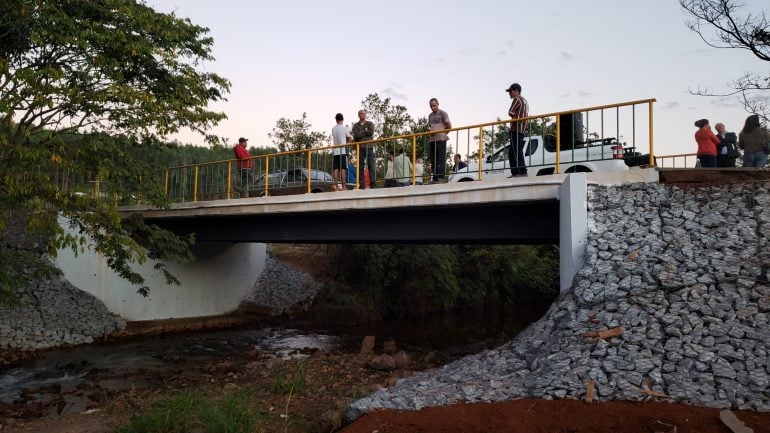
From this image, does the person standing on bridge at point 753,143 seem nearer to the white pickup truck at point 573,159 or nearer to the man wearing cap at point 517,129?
the white pickup truck at point 573,159

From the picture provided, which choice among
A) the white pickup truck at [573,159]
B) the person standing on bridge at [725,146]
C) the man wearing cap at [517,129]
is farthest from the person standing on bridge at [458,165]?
the person standing on bridge at [725,146]

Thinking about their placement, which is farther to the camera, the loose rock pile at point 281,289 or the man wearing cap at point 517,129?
the loose rock pile at point 281,289

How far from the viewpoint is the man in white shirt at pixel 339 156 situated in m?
12.8

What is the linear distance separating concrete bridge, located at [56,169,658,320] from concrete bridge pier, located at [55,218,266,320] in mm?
34

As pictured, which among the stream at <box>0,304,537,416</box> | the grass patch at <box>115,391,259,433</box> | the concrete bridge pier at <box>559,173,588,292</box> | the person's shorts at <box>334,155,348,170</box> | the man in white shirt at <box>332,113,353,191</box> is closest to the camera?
the grass patch at <box>115,391,259,433</box>

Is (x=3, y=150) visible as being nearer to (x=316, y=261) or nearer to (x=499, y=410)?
(x=499, y=410)

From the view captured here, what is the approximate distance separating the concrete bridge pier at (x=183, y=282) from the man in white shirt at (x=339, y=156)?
26.5 feet

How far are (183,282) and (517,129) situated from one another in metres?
14.5

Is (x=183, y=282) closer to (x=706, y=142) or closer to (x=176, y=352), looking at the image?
(x=176, y=352)

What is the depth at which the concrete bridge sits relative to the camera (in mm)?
8992

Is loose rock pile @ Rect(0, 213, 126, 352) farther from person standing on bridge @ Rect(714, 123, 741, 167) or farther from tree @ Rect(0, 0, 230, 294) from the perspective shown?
person standing on bridge @ Rect(714, 123, 741, 167)

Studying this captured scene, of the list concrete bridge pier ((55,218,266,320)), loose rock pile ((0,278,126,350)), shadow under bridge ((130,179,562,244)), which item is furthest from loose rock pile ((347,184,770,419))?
concrete bridge pier ((55,218,266,320))

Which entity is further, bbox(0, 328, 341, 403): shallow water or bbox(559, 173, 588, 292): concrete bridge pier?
bbox(0, 328, 341, 403): shallow water

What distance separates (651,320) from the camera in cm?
676
